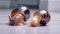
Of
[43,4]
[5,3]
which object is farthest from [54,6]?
[5,3]

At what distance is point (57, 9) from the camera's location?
1.63m

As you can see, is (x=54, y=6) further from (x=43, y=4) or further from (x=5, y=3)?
(x=5, y=3)

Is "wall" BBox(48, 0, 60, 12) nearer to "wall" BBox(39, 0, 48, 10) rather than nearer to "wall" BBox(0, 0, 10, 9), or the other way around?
"wall" BBox(39, 0, 48, 10)

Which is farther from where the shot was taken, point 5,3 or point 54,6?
point 5,3

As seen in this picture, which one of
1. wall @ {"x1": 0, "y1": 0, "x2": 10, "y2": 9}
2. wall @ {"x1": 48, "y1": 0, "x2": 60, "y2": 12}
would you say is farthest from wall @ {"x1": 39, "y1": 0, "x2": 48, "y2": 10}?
wall @ {"x1": 0, "y1": 0, "x2": 10, "y2": 9}

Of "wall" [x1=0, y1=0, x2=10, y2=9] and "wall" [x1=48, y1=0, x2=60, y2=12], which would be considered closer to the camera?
"wall" [x1=48, y1=0, x2=60, y2=12]

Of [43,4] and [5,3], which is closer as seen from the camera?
[43,4]

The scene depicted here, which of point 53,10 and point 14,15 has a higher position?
point 14,15

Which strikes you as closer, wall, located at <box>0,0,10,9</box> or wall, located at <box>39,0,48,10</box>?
wall, located at <box>39,0,48,10</box>

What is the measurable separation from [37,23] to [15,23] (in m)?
0.10

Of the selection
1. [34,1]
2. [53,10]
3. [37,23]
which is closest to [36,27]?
[37,23]

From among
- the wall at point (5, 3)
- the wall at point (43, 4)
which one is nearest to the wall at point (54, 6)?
the wall at point (43, 4)

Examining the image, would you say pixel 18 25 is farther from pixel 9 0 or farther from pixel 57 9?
pixel 9 0

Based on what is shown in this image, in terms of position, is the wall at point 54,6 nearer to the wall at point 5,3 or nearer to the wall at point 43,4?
the wall at point 43,4
